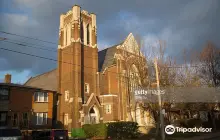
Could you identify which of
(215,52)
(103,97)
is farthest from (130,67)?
(215,52)

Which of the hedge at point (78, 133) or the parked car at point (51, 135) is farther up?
the parked car at point (51, 135)

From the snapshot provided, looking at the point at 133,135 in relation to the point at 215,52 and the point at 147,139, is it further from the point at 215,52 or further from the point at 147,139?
the point at 215,52

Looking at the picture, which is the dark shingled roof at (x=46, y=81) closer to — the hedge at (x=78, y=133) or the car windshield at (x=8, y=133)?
the hedge at (x=78, y=133)

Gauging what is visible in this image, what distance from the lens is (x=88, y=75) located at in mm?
44594

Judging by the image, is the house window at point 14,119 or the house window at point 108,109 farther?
the house window at point 108,109

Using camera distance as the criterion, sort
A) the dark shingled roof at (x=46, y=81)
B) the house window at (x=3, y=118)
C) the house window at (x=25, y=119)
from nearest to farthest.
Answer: the house window at (x=3, y=118) < the house window at (x=25, y=119) < the dark shingled roof at (x=46, y=81)

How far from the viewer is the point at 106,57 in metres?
53.2

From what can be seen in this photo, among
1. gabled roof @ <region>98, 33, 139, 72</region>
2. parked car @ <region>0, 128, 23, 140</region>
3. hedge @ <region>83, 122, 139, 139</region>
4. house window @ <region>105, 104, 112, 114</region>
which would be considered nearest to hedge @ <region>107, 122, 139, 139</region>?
hedge @ <region>83, 122, 139, 139</region>

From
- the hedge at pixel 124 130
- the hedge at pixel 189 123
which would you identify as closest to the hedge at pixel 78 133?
the hedge at pixel 124 130

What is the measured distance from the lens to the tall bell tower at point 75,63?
40781 millimetres

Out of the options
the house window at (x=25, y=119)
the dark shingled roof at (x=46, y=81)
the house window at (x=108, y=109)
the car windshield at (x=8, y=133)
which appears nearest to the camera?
the car windshield at (x=8, y=133)

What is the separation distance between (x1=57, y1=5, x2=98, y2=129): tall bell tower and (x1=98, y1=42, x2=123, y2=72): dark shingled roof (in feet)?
15.1

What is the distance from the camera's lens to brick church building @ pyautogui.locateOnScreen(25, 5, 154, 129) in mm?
40875

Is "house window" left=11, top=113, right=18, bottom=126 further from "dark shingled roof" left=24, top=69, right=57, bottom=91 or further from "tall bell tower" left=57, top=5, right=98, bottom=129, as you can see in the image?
"dark shingled roof" left=24, top=69, right=57, bottom=91
